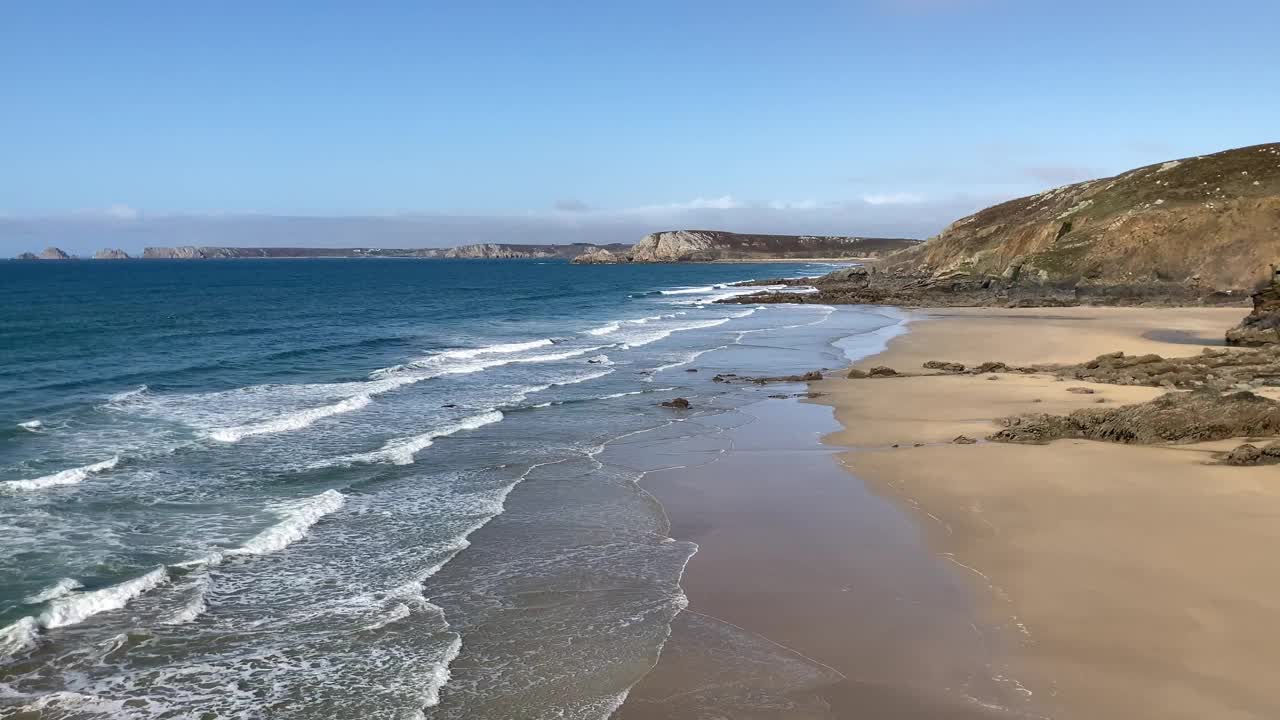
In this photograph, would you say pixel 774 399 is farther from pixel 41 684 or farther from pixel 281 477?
pixel 41 684

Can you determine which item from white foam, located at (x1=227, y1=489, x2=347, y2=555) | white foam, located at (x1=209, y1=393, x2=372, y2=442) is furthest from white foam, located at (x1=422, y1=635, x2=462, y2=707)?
white foam, located at (x1=209, y1=393, x2=372, y2=442)

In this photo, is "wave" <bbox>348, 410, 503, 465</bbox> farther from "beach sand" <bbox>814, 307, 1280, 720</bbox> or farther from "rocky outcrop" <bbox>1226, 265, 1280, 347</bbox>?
"rocky outcrop" <bbox>1226, 265, 1280, 347</bbox>

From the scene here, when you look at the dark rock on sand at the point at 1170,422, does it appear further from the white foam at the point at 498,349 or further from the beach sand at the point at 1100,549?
the white foam at the point at 498,349

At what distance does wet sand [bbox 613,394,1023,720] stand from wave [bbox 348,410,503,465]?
547cm

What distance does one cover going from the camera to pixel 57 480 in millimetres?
14844

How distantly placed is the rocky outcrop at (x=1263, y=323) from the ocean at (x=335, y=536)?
11915 mm

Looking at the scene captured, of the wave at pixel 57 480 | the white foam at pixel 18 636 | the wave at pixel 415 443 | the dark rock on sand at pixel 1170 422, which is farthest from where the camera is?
the wave at pixel 415 443

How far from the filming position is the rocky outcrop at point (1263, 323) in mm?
25767

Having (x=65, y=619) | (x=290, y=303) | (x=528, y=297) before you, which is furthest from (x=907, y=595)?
(x=528, y=297)

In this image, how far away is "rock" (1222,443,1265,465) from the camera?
13195 mm

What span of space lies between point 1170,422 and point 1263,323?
1527 cm

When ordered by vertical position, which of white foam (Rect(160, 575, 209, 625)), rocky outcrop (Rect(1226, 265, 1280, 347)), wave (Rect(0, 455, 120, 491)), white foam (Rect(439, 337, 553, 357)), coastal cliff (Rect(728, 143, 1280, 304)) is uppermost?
coastal cliff (Rect(728, 143, 1280, 304))

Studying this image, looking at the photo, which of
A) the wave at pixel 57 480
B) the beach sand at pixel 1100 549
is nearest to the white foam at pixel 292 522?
the wave at pixel 57 480

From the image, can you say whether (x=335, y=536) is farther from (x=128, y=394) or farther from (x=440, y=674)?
(x=128, y=394)
